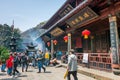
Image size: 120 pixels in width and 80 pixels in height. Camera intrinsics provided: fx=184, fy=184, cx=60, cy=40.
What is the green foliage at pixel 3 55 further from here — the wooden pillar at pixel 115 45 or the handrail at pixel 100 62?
the wooden pillar at pixel 115 45

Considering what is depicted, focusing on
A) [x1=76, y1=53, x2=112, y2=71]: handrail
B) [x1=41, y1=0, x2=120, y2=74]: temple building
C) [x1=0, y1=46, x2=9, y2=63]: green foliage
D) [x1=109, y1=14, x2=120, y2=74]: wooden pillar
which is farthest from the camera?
[x1=0, y1=46, x2=9, y2=63]: green foliage

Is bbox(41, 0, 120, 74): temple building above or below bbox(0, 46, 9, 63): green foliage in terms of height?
above

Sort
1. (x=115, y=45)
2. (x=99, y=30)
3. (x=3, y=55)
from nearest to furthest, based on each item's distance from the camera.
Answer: (x=115, y=45) → (x=3, y=55) → (x=99, y=30)

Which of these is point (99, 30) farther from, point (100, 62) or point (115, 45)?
point (115, 45)

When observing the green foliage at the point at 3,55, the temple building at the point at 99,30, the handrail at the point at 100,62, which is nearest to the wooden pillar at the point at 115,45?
the temple building at the point at 99,30

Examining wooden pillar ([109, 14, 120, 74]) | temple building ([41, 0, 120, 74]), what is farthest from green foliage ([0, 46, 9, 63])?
wooden pillar ([109, 14, 120, 74])

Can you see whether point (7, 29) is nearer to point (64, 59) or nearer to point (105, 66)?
point (64, 59)

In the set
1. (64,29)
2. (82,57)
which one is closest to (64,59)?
(64,29)

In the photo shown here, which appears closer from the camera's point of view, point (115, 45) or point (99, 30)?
point (115, 45)

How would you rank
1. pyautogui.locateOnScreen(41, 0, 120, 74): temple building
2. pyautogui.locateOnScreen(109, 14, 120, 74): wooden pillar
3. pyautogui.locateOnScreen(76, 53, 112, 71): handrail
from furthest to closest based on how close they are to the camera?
pyautogui.locateOnScreen(76, 53, 112, 71): handrail
pyautogui.locateOnScreen(41, 0, 120, 74): temple building
pyautogui.locateOnScreen(109, 14, 120, 74): wooden pillar

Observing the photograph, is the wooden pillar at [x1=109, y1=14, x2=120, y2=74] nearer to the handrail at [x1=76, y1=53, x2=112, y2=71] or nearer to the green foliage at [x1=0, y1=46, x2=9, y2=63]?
the handrail at [x1=76, y1=53, x2=112, y2=71]

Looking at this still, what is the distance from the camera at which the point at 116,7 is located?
8414mm

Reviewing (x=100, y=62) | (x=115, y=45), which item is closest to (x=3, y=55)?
(x=100, y=62)

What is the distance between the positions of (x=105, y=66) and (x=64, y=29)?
749cm
